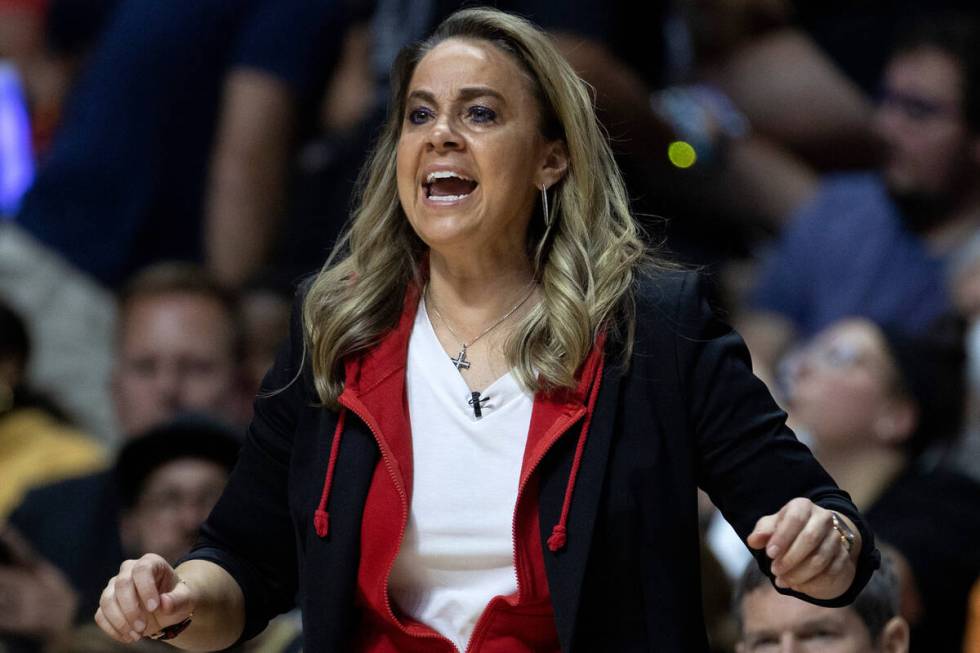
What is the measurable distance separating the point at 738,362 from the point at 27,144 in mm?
A: 5176

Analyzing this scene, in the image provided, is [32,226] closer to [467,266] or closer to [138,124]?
[138,124]

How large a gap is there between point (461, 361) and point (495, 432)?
0.15 metres

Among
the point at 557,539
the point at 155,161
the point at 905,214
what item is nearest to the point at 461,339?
the point at 557,539

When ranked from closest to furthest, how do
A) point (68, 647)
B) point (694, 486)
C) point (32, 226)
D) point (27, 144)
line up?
point (694, 486), point (68, 647), point (32, 226), point (27, 144)

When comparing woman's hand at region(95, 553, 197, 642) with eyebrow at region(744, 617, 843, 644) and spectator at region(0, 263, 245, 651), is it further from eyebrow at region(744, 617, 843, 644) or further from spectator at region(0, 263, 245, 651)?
spectator at region(0, 263, 245, 651)

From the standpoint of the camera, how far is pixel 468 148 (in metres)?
2.60

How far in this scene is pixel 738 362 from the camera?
249 centimetres

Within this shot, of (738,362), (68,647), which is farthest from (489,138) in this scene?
(68,647)

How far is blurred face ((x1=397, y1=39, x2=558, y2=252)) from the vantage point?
2.60 m

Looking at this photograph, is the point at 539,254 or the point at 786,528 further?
the point at 539,254

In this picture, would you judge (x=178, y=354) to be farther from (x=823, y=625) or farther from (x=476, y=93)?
(x=476, y=93)

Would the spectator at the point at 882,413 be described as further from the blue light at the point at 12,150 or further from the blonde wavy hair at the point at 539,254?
the blue light at the point at 12,150

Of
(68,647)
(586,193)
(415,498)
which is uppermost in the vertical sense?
(586,193)

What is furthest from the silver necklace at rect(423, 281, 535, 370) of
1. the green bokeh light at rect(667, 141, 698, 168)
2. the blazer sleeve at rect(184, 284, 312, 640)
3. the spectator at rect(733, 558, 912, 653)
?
the green bokeh light at rect(667, 141, 698, 168)
